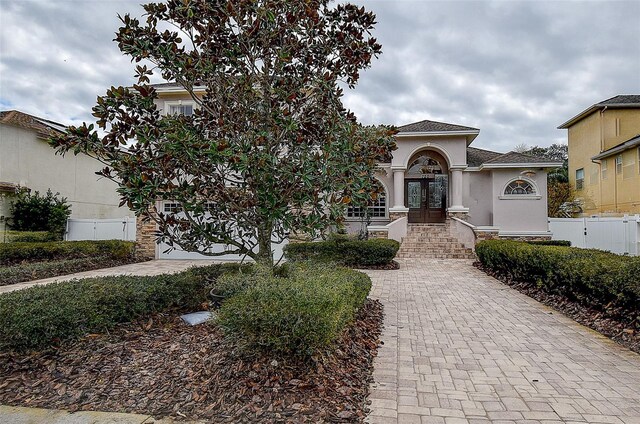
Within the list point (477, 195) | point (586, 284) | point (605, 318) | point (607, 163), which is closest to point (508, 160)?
point (477, 195)

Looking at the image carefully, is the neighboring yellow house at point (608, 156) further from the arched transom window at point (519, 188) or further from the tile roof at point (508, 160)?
the arched transom window at point (519, 188)

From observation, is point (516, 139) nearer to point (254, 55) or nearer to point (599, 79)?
point (599, 79)

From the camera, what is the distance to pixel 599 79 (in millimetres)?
20844

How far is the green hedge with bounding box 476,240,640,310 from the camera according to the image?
4.82 m

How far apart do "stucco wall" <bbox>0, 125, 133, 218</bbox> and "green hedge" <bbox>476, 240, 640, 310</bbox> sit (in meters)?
13.8

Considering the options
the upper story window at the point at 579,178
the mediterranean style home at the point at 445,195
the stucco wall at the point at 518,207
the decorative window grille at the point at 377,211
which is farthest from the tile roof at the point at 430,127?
the upper story window at the point at 579,178

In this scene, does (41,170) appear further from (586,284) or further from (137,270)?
(586,284)

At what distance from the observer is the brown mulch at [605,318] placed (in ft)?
14.7

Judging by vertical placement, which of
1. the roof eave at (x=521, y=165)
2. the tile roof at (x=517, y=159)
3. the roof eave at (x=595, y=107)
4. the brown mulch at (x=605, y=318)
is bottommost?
the brown mulch at (x=605, y=318)

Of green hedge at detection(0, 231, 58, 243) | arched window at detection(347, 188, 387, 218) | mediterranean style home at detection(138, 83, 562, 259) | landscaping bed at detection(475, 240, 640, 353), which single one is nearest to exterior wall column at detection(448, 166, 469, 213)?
mediterranean style home at detection(138, 83, 562, 259)

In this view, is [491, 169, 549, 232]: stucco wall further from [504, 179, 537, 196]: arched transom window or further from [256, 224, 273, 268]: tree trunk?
[256, 224, 273, 268]: tree trunk

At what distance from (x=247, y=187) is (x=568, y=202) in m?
22.2

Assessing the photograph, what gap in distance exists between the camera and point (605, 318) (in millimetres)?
5152

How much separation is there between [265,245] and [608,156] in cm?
2137
